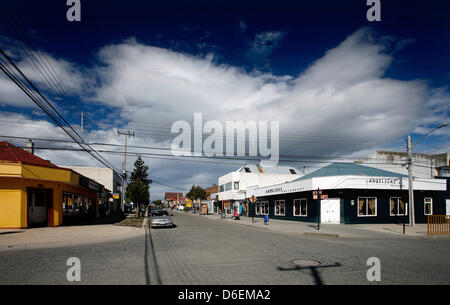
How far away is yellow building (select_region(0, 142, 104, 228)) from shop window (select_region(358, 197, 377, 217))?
2535 centimetres

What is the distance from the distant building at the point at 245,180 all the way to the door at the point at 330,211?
23.4 metres

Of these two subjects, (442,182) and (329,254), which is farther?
(442,182)

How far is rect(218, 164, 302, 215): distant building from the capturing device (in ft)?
172

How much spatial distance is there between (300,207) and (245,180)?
81.5 feet

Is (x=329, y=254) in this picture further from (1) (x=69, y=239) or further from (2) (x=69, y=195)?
(2) (x=69, y=195)

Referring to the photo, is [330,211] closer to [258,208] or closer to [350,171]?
[350,171]

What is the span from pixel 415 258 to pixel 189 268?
764cm

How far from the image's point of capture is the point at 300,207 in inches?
1215

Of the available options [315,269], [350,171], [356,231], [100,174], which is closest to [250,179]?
[350,171]

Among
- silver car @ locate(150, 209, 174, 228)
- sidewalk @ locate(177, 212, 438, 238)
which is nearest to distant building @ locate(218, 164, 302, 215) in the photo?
sidewalk @ locate(177, 212, 438, 238)

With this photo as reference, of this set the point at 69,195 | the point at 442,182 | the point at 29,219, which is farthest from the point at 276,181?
the point at 29,219

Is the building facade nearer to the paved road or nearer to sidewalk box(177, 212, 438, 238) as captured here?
sidewalk box(177, 212, 438, 238)

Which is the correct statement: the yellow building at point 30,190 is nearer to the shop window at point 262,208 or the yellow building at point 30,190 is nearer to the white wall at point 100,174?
the white wall at point 100,174
